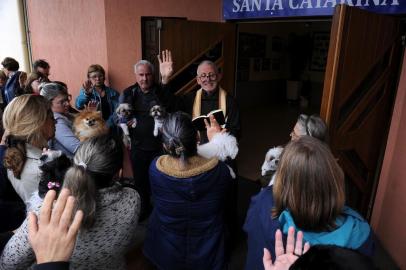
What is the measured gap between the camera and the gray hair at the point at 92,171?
115cm

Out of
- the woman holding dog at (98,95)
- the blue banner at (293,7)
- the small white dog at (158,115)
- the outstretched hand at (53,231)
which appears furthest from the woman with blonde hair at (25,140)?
the blue banner at (293,7)

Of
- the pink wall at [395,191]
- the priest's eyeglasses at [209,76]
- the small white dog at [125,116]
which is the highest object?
the priest's eyeglasses at [209,76]

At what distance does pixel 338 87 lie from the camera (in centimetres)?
208

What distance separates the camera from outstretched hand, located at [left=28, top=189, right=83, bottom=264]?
779 millimetres

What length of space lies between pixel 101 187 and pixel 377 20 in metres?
2.31

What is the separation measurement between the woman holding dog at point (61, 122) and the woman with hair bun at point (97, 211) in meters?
0.90

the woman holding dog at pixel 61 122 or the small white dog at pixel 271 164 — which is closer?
the small white dog at pixel 271 164

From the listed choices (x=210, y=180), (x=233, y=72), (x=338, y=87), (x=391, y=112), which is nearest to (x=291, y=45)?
(x=233, y=72)

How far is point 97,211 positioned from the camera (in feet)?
4.12

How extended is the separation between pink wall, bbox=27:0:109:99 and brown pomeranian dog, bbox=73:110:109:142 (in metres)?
1.56

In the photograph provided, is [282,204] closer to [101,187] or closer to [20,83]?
[101,187]

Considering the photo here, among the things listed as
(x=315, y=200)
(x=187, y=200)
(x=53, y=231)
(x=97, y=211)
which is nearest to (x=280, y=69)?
(x=187, y=200)

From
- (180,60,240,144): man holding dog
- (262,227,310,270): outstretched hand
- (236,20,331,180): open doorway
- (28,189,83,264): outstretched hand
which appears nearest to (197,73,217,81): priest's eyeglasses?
(180,60,240,144): man holding dog

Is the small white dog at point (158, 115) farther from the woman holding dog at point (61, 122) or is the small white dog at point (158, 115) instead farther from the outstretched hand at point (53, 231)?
the outstretched hand at point (53, 231)
